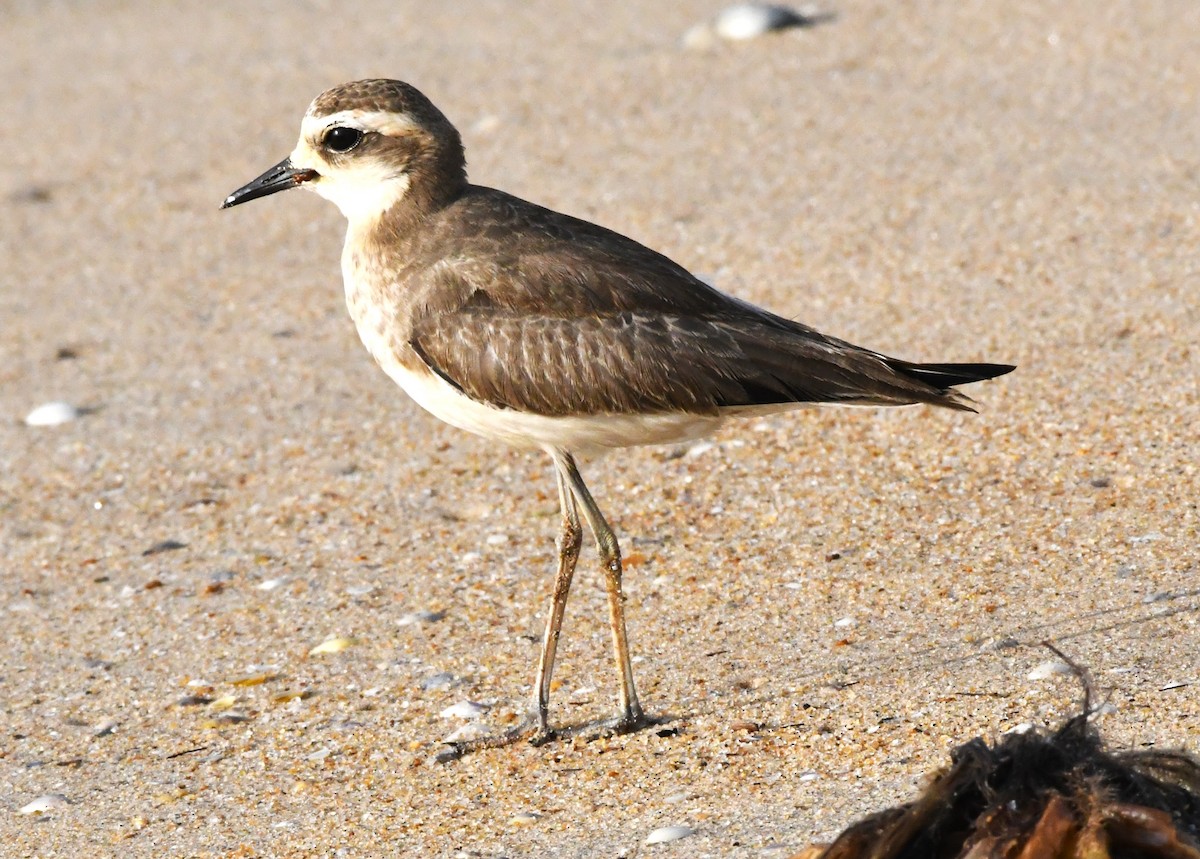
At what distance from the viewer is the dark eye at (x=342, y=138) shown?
581cm

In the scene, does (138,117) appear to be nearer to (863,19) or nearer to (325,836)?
(863,19)

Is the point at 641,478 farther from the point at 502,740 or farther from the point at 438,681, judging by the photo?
the point at 502,740

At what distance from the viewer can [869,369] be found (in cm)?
527

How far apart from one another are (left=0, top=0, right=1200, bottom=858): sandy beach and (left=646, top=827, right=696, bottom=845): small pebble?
0.02m

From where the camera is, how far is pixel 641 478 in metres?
7.04

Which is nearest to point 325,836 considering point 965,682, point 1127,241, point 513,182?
point 965,682

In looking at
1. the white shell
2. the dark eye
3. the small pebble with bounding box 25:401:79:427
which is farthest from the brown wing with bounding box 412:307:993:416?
the white shell

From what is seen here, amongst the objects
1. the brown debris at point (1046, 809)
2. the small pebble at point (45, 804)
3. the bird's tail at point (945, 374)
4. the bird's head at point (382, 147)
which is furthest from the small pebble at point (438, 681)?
the brown debris at point (1046, 809)

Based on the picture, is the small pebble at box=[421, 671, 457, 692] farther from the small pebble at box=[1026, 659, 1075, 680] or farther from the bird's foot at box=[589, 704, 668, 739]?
the small pebble at box=[1026, 659, 1075, 680]

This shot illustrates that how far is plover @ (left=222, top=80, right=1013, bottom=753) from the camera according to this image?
5.28 metres

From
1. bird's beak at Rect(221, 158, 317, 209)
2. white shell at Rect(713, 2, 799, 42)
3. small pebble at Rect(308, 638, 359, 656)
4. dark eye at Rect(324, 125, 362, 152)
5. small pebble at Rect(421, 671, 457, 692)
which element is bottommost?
small pebble at Rect(421, 671, 457, 692)

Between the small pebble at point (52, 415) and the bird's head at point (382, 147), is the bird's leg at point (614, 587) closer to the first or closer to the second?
the bird's head at point (382, 147)

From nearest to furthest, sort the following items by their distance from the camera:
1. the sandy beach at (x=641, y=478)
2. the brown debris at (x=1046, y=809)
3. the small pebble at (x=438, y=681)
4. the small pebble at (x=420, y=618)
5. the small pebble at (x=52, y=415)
A: the brown debris at (x=1046, y=809) → the sandy beach at (x=641, y=478) → the small pebble at (x=438, y=681) → the small pebble at (x=420, y=618) → the small pebble at (x=52, y=415)

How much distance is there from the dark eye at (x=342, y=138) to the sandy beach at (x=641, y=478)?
64.9 inches
